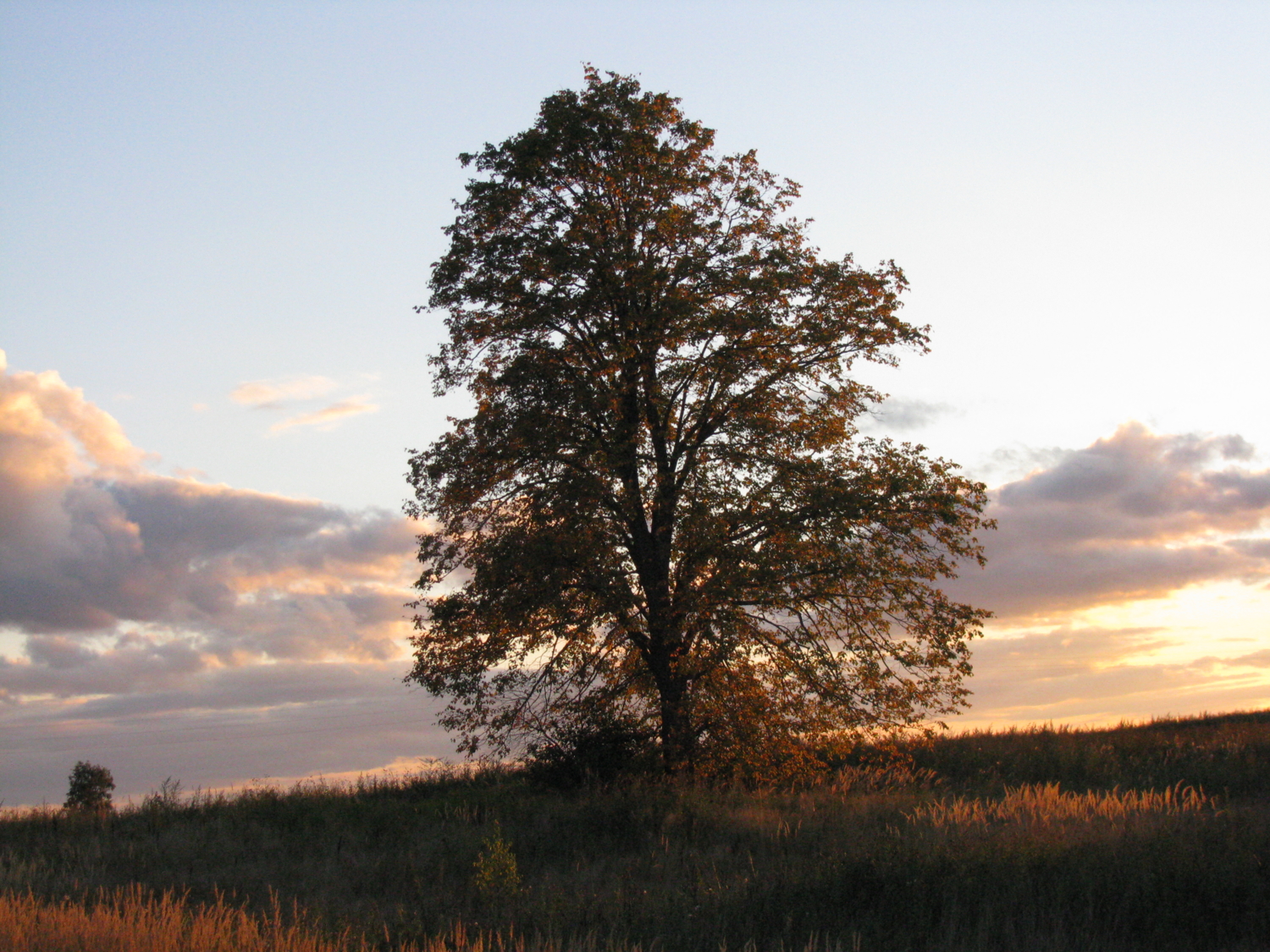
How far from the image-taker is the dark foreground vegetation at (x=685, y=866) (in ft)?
32.9

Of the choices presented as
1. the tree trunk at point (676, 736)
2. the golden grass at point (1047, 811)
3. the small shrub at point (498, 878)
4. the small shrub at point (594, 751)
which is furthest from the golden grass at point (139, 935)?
the small shrub at point (594, 751)

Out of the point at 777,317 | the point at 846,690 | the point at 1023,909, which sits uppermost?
the point at 777,317

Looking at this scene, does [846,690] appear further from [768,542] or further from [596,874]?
[596,874]

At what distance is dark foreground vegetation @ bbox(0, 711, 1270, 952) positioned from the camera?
10.0m

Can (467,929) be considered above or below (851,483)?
below

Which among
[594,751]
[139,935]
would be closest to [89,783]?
[594,751]

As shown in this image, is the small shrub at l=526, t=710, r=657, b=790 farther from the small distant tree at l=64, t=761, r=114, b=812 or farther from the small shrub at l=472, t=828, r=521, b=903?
the small distant tree at l=64, t=761, r=114, b=812

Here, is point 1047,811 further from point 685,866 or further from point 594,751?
point 594,751

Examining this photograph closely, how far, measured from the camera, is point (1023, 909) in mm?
10273

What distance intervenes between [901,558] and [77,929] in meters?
13.7

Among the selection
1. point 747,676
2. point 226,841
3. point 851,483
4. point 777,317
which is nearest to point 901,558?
point 851,483

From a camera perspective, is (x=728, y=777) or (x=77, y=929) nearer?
(x=77, y=929)

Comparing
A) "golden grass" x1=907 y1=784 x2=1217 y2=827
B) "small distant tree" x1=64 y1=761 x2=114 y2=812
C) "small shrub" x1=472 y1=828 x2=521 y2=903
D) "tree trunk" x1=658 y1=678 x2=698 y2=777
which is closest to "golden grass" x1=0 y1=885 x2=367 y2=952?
"small shrub" x1=472 y1=828 x2=521 y2=903

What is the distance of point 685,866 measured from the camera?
489 inches
